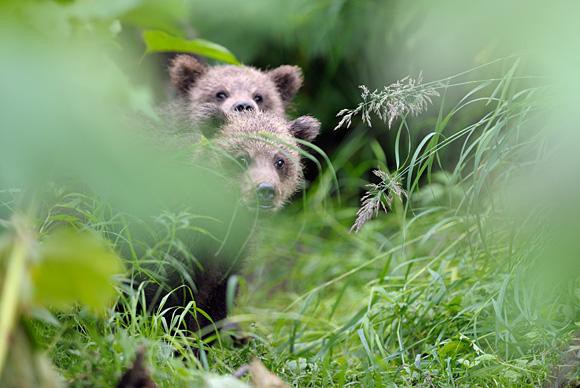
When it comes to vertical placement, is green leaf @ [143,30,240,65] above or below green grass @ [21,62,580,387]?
above

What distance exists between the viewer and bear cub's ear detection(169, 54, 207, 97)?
5.62 meters

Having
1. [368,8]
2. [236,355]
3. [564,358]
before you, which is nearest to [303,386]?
[236,355]

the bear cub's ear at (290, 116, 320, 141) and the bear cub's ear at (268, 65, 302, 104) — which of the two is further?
the bear cub's ear at (268, 65, 302, 104)

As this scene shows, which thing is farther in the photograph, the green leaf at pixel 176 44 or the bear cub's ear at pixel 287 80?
the bear cub's ear at pixel 287 80

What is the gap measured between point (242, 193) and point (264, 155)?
0.41m

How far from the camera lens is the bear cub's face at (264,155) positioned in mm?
3822

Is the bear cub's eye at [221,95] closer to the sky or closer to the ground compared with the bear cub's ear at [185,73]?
closer to the ground

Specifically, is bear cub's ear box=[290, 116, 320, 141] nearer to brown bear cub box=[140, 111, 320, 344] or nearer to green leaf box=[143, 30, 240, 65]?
brown bear cub box=[140, 111, 320, 344]

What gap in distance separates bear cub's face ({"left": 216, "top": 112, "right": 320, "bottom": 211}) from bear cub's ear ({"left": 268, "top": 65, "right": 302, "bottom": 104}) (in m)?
1.33

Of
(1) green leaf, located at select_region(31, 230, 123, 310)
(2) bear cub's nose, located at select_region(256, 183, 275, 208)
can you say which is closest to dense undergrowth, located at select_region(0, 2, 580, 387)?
(1) green leaf, located at select_region(31, 230, 123, 310)

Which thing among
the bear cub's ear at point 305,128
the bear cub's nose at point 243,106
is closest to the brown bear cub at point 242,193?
the bear cub's ear at point 305,128

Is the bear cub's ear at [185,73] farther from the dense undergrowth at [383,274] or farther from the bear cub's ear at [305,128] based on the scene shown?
the dense undergrowth at [383,274]

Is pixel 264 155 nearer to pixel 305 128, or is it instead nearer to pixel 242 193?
pixel 305 128

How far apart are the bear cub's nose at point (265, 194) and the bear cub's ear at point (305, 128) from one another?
0.44 m
